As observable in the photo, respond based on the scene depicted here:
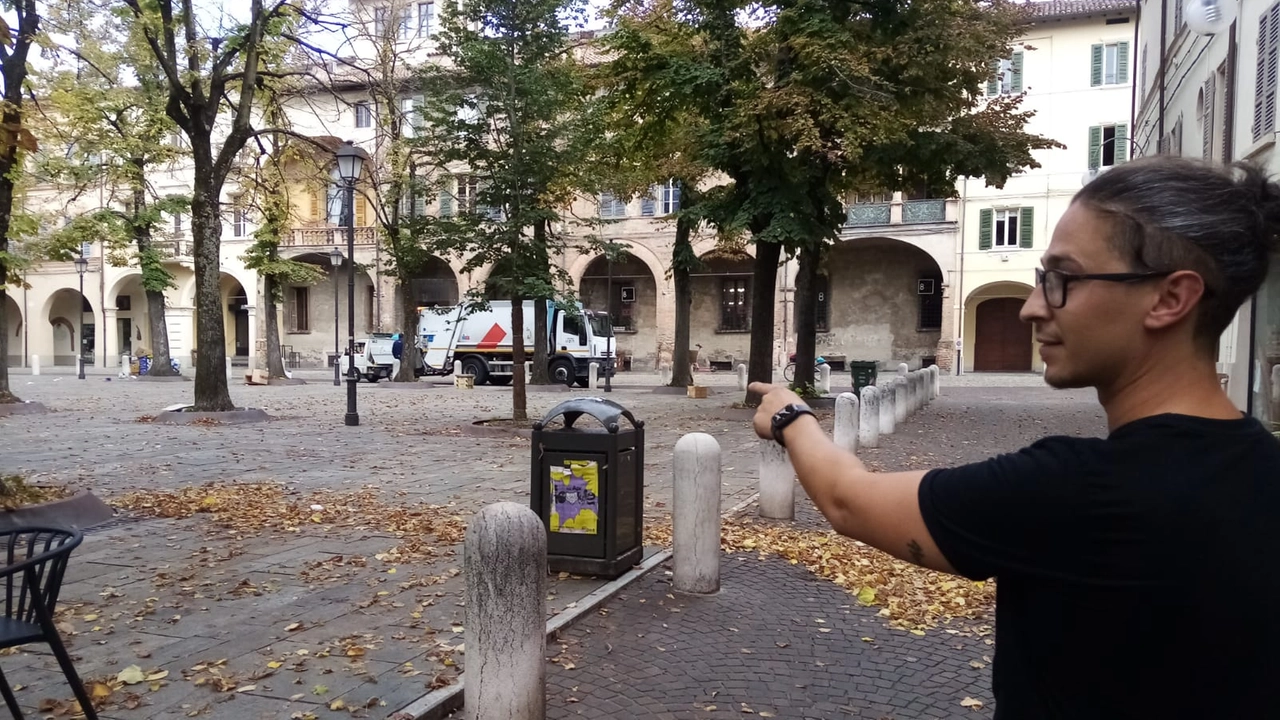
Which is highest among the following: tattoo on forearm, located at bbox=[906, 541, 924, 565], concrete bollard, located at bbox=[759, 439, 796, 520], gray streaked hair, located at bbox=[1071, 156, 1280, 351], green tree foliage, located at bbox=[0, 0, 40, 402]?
green tree foliage, located at bbox=[0, 0, 40, 402]

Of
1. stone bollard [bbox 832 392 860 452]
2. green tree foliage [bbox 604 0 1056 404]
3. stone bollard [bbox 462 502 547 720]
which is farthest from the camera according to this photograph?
green tree foliage [bbox 604 0 1056 404]

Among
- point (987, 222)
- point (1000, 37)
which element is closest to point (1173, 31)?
point (1000, 37)

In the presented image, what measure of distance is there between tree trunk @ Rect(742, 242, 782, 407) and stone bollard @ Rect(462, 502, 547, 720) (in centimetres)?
1448

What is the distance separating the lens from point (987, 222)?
35.1 m

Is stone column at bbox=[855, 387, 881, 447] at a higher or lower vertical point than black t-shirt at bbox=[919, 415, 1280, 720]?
lower

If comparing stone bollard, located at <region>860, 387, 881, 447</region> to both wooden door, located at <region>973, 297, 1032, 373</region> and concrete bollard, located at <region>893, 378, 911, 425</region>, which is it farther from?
wooden door, located at <region>973, 297, 1032, 373</region>

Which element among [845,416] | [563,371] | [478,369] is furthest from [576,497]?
[478,369]

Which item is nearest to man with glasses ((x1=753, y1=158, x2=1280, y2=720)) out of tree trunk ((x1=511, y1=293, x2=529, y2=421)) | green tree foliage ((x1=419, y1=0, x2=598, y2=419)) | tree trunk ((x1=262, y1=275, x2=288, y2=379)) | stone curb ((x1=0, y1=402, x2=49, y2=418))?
green tree foliage ((x1=419, y1=0, x2=598, y2=419))

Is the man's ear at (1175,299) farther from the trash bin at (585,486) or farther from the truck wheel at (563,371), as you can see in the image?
the truck wheel at (563,371)

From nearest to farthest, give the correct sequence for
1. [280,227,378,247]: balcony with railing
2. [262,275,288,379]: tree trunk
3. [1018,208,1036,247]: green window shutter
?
[262,275,288,379]: tree trunk
[1018,208,1036,247]: green window shutter
[280,227,378,247]: balcony with railing

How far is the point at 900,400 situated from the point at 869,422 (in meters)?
3.36

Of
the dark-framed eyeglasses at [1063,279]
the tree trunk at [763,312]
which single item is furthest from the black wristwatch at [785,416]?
the tree trunk at [763,312]

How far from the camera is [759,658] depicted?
→ 15.0 ft

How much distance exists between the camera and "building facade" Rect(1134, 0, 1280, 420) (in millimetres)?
10414
